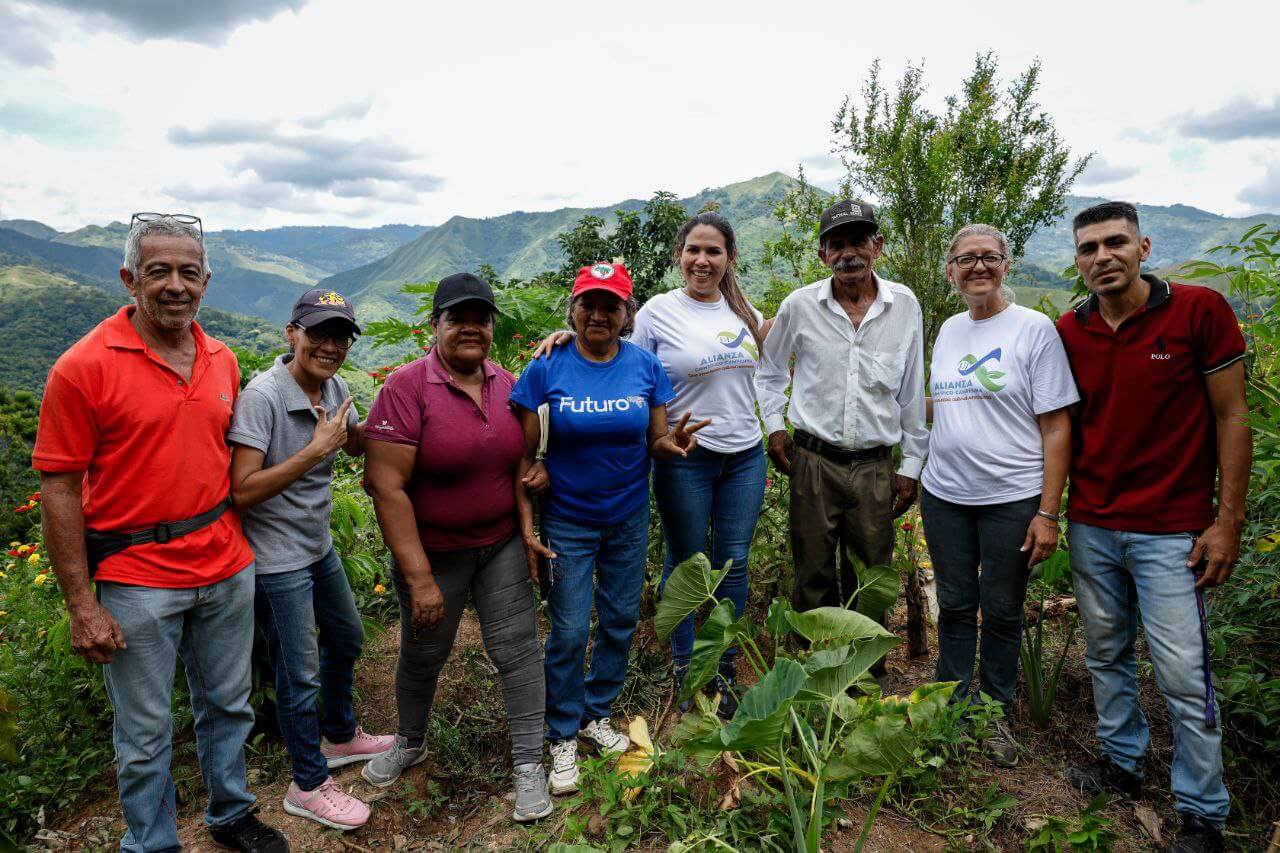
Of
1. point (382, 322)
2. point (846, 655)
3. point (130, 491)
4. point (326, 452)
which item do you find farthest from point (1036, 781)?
point (382, 322)

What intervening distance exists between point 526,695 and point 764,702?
1.20 m

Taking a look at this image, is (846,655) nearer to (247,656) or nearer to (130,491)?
(247,656)

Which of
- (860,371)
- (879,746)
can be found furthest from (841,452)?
(879,746)

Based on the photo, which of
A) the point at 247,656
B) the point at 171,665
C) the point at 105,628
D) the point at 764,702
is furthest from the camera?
the point at 247,656

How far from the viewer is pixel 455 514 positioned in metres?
2.51

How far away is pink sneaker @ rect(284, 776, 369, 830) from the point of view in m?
2.59

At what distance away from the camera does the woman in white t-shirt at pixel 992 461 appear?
257 centimetres

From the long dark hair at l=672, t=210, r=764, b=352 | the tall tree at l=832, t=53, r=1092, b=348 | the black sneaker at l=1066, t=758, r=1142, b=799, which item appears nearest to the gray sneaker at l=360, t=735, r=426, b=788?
the long dark hair at l=672, t=210, r=764, b=352

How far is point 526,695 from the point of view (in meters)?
2.71

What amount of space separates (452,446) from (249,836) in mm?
1570

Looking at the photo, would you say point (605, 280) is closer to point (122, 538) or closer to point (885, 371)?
point (885, 371)

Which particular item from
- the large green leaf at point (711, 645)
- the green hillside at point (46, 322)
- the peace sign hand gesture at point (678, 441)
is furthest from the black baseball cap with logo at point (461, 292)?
the green hillside at point (46, 322)

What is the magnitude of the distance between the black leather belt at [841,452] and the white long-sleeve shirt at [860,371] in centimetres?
3

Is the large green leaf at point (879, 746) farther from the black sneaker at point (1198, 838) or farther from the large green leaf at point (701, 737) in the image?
the black sneaker at point (1198, 838)
